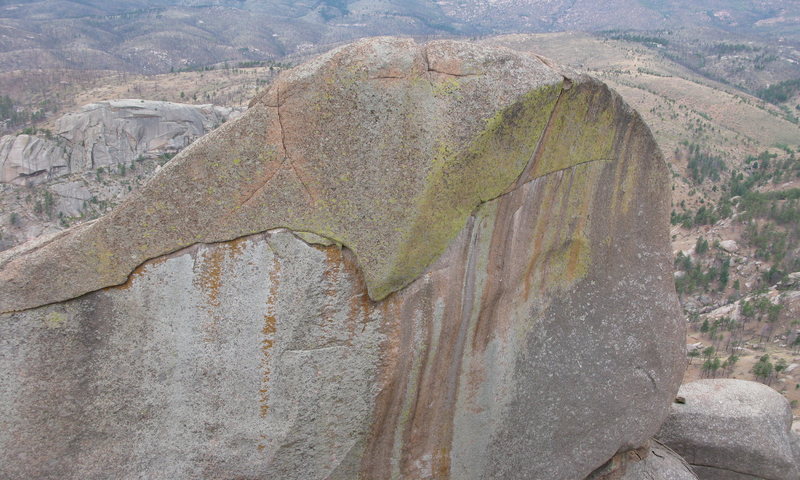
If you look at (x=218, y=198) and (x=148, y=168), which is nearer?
(x=218, y=198)

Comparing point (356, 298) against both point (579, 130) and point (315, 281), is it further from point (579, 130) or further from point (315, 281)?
point (579, 130)

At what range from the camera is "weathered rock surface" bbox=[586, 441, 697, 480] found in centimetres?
838

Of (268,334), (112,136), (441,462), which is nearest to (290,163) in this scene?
(268,334)

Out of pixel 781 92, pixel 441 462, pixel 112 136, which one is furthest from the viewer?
pixel 781 92

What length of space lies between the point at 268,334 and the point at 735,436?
8308 mm

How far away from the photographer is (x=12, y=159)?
7769cm

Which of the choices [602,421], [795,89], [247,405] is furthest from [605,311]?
[795,89]

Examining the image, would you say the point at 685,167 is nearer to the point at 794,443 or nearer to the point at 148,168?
the point at 794,443

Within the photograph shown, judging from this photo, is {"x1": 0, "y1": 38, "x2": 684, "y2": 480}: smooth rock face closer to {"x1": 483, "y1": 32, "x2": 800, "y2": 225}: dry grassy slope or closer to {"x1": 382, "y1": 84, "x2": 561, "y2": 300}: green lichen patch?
{"x1": 382, "y1": 84, "x2": 561, "y2": 300}: green lichen patch

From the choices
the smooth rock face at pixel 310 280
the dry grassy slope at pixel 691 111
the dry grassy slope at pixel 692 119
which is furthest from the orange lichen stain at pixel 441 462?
the dry grassy slope at pixel 691 111

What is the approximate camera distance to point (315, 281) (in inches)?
248

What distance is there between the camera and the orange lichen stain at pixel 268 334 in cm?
627

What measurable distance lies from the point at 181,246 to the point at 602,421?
631cm

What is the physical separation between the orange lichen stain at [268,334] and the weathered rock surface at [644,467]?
16.8 feet
